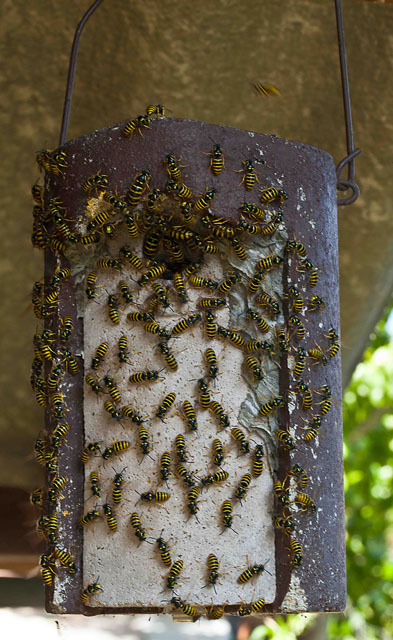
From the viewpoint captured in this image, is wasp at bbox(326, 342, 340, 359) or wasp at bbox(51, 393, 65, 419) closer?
wasp at bbox(51, 393, 65, 419)

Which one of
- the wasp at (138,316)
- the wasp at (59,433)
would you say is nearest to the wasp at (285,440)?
the wasp at (138,316)

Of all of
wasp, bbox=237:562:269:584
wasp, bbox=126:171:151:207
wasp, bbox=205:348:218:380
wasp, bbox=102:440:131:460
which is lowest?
wasp, bbox=237:562:269:584

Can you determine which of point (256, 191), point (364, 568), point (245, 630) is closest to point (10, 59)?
point (256, 191)

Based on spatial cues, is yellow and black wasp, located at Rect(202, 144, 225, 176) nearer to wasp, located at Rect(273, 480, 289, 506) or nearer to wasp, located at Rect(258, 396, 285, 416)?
wasp, located at Rect(258, 396, 285, 416)

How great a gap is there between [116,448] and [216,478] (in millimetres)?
301

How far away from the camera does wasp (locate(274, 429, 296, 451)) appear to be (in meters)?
2.40

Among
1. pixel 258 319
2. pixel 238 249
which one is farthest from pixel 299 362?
pixel 238 249

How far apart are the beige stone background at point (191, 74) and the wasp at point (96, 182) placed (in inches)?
79.2

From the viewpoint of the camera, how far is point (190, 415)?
2314 millimetres

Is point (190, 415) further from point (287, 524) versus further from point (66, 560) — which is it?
point (66, 560)

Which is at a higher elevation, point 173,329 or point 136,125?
point 136,125

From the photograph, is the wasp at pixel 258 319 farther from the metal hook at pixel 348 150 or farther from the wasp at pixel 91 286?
the metal hook at pixel 348 150

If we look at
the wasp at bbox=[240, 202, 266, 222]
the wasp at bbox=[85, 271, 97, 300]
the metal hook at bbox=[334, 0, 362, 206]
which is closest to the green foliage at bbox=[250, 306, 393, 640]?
the metal hook at bbox=[334, 0, 362, 206]

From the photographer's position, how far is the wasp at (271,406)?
7.84ft
